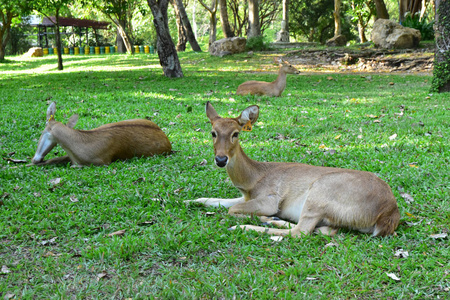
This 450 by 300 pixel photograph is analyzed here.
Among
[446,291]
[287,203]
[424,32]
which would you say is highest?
[424,32]

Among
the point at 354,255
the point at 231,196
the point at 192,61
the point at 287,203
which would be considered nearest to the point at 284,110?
the point at 231,196

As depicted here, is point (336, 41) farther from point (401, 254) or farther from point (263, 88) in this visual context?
point (401, 254)

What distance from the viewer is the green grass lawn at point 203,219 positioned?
349 cm

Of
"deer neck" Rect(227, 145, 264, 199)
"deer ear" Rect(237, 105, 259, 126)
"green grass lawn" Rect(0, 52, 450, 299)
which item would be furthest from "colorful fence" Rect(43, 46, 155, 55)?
"deer neck" Rect(227, 145, 264, 199)

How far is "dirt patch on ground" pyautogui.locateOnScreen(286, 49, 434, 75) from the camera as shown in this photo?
19109 mm

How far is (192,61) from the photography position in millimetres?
25312

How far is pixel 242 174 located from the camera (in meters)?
5.02

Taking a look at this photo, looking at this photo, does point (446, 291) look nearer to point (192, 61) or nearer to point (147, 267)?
point (147, 267)

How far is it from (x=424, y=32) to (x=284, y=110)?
1668cm

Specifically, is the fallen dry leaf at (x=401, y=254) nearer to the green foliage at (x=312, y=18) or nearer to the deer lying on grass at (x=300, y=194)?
the deer lying on grass at (x=300, y=194)

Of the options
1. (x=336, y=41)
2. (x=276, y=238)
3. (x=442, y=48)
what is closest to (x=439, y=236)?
(x=276, y=238)

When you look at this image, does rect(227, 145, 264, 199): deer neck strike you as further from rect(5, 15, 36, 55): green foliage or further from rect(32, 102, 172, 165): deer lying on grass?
rect(5, 15, 36, 55): green foliage

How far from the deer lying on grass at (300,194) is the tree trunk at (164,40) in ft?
38.5

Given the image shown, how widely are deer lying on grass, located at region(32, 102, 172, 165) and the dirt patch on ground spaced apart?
47.8 ft
